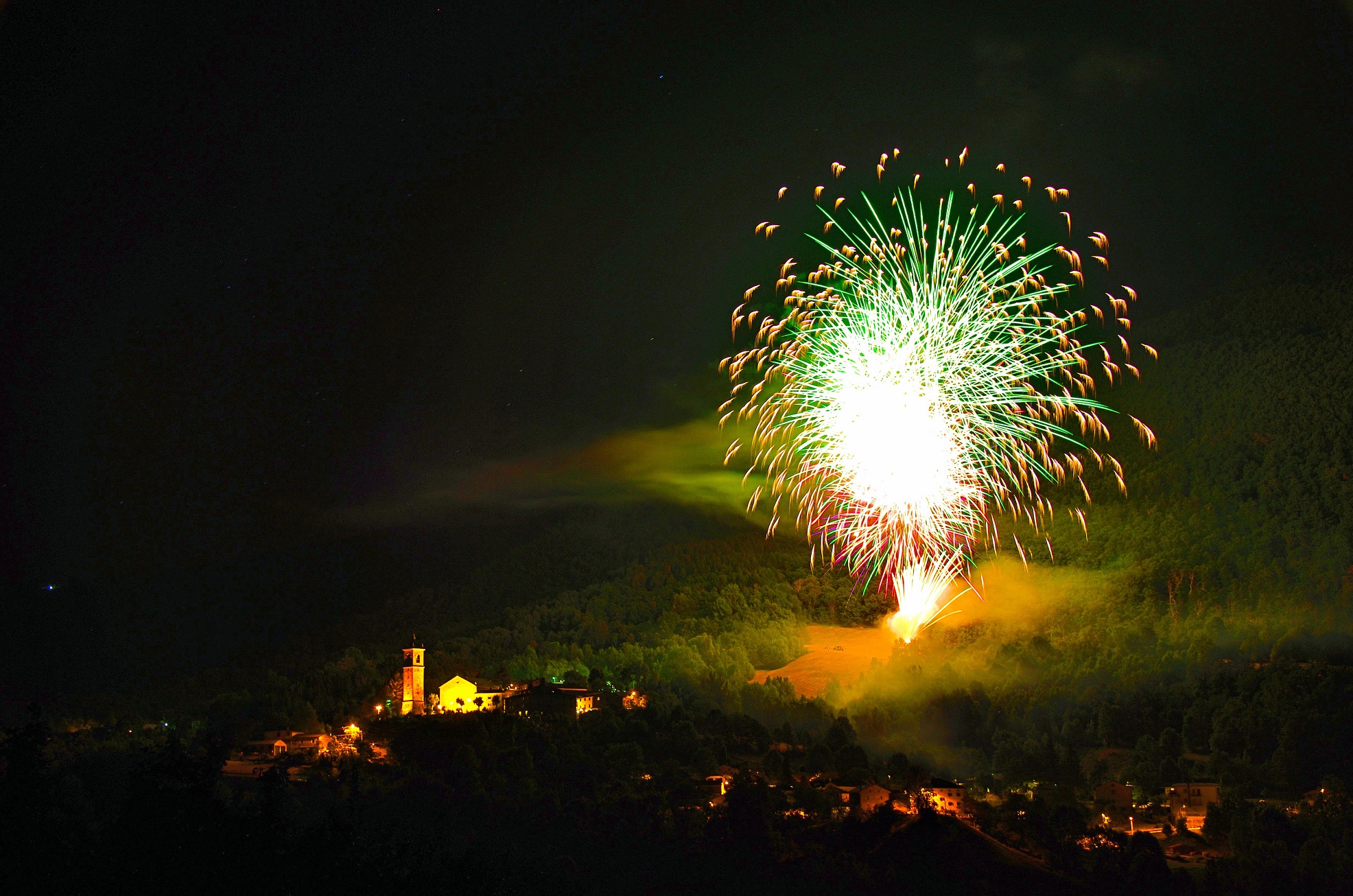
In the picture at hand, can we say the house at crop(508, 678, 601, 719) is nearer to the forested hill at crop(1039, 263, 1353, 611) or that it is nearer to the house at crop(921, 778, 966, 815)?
the house at crop(921, 778, 966, 815)

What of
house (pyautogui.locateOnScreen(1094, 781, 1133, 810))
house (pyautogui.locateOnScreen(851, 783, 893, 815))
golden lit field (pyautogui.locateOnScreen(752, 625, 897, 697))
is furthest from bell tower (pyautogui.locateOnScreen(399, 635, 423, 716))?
house (pyautogui.locateOnScreen(1094, 781, 1133, 810))

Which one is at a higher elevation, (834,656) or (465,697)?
(834,656)

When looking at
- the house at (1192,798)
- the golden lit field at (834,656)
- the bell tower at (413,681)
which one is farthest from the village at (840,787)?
the golden lit field at (834,656)

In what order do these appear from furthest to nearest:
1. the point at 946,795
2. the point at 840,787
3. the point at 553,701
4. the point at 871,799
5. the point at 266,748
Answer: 1. the point at 553,701
2. the point at 266,748
3. the point at 946,795
4. the point at 840,787
5. the point at 871,799

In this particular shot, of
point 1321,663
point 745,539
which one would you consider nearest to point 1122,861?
point 1321,663

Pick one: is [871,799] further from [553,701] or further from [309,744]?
[309,744]

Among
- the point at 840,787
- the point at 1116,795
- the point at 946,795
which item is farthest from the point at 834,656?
the point at 1116,795
